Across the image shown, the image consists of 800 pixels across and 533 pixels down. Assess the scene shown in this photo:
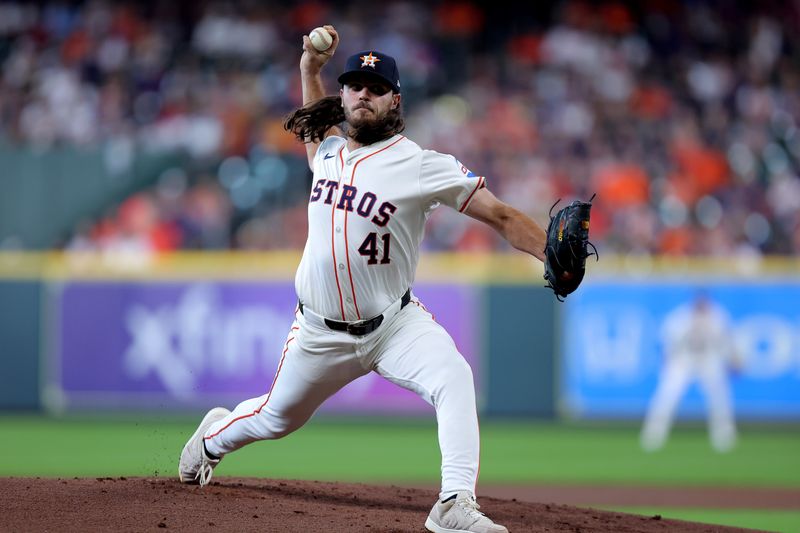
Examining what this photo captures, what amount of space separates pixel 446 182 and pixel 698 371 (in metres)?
8.49

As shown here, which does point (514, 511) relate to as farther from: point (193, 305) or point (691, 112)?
point (691, 112)

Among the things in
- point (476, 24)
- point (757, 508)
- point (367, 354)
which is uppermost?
point (476, 24)

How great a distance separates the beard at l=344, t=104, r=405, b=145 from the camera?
511 cm

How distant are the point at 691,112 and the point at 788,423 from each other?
4.60 metres

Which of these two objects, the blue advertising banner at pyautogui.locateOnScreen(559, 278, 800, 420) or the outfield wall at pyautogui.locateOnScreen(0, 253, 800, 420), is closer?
the blue advertising banner at pyautogui.locateOnScreen(559, 278, 800, 420)

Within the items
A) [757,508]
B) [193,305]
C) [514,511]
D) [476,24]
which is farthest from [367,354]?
[476,24]

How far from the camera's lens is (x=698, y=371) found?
12.7m

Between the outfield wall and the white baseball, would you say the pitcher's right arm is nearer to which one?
the white baseball

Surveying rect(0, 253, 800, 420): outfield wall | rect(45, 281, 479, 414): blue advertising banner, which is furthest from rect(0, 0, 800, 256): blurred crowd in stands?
rect(45, 281, 479, 414): blue advertising banner

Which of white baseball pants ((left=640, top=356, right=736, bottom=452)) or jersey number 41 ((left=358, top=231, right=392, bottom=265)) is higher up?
jersey number 41 ((left=358, top=231, right=392, bottom=265))

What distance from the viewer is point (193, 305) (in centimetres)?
1356

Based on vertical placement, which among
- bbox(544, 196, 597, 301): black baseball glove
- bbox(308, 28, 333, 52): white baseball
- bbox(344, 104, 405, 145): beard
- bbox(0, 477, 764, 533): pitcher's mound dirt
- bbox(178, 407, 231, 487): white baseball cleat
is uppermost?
bbox(308, 28, 333, 52): white baseball

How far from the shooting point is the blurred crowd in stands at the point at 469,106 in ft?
45.7

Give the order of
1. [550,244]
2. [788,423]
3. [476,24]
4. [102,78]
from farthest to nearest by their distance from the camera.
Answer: [476,24] < [102,78] < [788,423] < [550,244]
